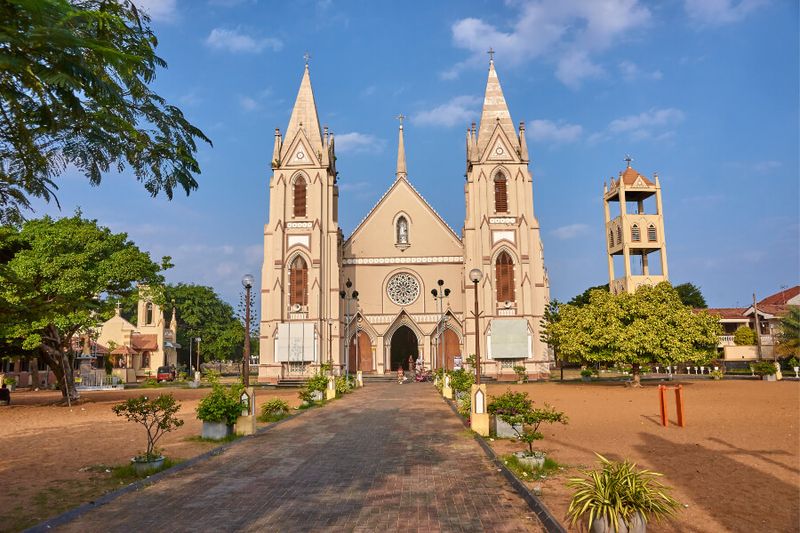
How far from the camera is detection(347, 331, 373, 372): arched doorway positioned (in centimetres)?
4866

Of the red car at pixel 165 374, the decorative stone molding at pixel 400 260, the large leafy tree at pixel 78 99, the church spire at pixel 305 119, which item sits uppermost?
the church spire at pixel 305 119

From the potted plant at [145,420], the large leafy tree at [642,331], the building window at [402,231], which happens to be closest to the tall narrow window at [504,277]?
the building window at [402,231]

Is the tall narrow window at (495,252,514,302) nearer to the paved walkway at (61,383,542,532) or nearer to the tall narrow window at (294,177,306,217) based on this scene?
the tall narrow window at (294,177,306,217)

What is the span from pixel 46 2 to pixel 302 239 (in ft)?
143

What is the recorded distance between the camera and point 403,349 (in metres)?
54.2

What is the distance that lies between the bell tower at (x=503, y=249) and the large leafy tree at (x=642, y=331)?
10819 mm

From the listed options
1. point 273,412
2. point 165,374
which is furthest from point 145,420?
point 165,374

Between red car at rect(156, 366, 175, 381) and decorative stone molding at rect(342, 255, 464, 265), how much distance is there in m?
19.3

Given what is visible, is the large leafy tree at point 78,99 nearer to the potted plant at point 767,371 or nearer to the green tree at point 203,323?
the potted plant at point 767,371

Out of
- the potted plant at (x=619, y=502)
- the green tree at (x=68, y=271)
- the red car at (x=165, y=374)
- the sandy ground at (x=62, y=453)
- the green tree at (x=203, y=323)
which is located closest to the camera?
the potted plant at (x=619, y=502)

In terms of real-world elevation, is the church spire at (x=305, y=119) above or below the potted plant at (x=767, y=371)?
above

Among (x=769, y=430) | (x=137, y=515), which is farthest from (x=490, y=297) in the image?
(x=137, y=515)

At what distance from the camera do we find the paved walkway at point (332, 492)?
22.7 ft

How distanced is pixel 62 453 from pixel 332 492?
7.54 m
